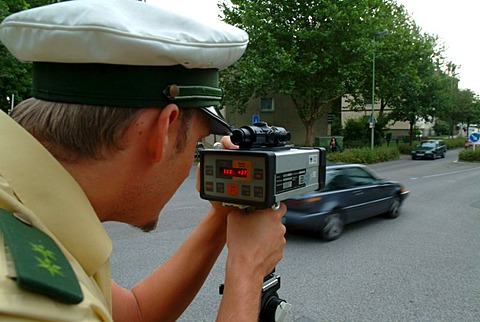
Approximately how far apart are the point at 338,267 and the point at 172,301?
4.05 m

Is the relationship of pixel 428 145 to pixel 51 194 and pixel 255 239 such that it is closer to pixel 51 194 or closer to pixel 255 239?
pixel 255 239

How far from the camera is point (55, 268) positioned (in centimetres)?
63

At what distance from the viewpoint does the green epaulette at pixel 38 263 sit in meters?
0.57

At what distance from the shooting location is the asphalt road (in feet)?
12.7

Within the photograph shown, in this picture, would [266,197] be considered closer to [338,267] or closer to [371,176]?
[338,267]

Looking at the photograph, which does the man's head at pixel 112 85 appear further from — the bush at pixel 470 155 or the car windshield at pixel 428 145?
the car windshield at pixel 428 145

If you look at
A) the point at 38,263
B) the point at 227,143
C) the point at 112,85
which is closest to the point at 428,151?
the point at 227,143

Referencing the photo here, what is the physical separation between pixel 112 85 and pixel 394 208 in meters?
8.19

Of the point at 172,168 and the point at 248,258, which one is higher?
the point at 172,168

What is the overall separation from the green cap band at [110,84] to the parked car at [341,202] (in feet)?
15.6

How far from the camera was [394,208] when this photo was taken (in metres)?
8.18

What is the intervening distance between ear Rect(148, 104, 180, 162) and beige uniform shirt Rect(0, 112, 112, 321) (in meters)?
0.20

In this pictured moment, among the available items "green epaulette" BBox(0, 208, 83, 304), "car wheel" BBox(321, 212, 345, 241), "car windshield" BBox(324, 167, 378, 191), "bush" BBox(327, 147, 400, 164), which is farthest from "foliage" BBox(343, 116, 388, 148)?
"green epaulette" BBox(0, 208, 83, 304)

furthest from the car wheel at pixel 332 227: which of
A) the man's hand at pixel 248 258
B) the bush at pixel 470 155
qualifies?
the bush at pixel 470 155
